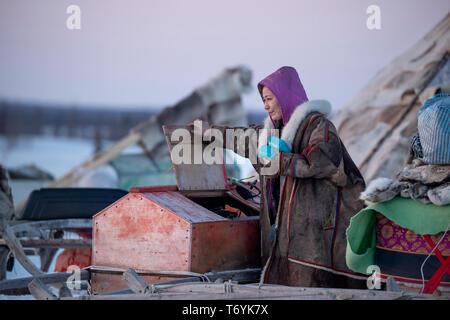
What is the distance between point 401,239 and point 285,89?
1.06 metres

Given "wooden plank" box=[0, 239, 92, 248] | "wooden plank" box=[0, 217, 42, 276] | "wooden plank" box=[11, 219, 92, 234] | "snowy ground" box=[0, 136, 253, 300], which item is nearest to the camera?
"wooden plank" box=[0, 217, 42, 276]

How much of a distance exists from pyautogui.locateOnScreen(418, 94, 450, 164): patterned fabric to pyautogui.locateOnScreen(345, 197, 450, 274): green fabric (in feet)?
0.72

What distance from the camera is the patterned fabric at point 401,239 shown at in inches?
104

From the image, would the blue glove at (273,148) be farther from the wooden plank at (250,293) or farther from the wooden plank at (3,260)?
the wooden plank at (3,260)

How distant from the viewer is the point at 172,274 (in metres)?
3.14

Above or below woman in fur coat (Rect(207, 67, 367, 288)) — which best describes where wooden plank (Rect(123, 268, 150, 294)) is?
below

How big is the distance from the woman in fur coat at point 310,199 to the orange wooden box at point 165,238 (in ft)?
Result: 0.84

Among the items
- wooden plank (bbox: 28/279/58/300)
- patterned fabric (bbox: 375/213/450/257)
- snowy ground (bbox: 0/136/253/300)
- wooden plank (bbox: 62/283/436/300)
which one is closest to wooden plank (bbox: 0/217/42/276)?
wooden plank (bbox: 28/279/58/300)

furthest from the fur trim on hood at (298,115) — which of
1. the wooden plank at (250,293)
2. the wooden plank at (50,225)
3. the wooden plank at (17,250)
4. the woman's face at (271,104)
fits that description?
the wooden plank at (50,225)

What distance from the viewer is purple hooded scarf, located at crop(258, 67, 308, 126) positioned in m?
3.30

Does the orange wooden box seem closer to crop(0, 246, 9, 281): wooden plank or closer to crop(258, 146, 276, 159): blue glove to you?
crop(258, 146, 276, 159): blue glove

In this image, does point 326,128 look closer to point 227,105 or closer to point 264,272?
point 264,272

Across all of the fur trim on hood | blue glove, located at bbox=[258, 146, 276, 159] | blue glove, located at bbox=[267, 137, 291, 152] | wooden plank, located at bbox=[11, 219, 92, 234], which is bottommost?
wooden plank, located at bbox=[11, 219, 92, 234]

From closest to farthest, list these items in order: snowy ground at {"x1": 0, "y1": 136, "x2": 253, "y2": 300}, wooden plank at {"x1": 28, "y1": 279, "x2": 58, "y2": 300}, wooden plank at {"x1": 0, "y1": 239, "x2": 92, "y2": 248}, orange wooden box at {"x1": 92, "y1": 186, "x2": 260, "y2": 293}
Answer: wooden plank at {"x1": 28, "y1": 279, "x2": 58, "y2": 300} → orange wooden box at {"x1": 92, "y1": 186, "x2": 260, "y2": 293} → wooden plank at {"x1": 0, "y1": 239, "x2": 92, "y2": 248} → snowy ground at {"x1": 0, "y1": 136, "x2": 253, "y2": 300}
